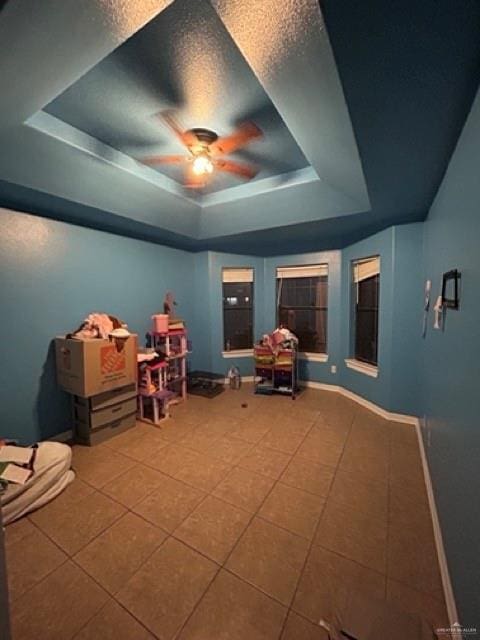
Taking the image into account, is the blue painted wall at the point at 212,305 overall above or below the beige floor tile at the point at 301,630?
above

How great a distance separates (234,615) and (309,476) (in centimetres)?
111

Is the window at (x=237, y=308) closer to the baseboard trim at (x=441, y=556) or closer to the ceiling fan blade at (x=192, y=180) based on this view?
the ceiling fan blade at (x=192, y=180)

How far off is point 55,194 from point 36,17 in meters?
1.49

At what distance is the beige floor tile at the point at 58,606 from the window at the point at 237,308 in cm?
338

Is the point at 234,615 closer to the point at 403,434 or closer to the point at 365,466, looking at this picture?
the point at 365,466

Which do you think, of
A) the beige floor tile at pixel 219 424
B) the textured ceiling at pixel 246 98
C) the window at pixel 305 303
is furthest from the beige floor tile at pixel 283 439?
the textured ceiling at pixel 246 98

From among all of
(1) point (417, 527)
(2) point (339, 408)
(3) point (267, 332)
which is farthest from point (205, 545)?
(3) point (267, 332)

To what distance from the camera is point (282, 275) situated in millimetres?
4422

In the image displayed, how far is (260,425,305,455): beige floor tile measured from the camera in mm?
2523

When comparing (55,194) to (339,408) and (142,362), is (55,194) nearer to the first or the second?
(142,362)

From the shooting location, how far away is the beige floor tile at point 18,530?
1.56 metres

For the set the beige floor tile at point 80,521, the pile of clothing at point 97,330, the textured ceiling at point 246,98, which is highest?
the textured ceiling at point 246,98


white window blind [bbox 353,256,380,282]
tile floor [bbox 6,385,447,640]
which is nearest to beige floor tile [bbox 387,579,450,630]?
tile floor [bbox 6,385,447,640]

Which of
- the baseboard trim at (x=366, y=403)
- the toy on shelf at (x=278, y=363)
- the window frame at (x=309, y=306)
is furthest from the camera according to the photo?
the window frame at (x=309, y=306)
